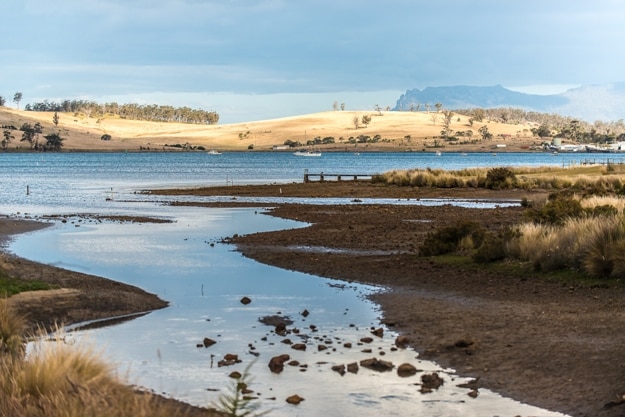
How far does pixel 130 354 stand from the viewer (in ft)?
43.9

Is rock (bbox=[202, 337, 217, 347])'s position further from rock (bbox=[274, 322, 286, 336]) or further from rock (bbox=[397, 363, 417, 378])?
rock (bbox=[397, 363, 417, 378])

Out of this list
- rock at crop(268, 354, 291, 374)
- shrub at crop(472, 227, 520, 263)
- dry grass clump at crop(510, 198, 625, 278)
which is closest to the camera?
rock at crop(268, 354, 291, 374)

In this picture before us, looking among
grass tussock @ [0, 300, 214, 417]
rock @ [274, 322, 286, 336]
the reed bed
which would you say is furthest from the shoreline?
the reed bed

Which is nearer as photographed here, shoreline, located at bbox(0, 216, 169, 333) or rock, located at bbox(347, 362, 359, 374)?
rock, located at bbox(347, 362, 359, 374)

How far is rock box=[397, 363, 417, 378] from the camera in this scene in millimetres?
12078

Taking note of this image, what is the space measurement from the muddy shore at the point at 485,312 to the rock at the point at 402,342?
151 mm

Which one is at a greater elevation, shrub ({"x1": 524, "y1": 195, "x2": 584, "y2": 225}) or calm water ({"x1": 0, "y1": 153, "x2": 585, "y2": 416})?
shrub ({"x1": 524, "y1": 195, "x2": 584, "y2": 225})

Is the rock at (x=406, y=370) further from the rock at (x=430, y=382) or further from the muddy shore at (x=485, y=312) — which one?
the muddy shore at (x=485, y=312)

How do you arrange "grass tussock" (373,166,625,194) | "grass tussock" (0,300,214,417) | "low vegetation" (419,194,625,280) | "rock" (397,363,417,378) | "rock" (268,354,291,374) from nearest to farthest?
"grass tussock" (0,300,214,417) < "rock" (397,363,417,378) < "rock" (268,354,291,374) < "low vegetation" (419,194,625,280) < "grass tussock" (373,166,625,194)

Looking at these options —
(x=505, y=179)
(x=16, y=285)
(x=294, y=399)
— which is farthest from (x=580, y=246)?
(x=505, y=179)

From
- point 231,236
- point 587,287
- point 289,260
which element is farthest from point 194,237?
point 587,287

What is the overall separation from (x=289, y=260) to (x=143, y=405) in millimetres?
17054

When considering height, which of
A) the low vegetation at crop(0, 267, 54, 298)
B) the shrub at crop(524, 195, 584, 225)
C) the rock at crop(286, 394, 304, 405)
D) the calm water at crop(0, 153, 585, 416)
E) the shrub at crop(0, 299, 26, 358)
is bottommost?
the calm water at crop(0, 153, 585, 416)

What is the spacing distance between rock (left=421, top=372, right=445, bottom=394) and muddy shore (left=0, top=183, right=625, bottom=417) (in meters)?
0.61
